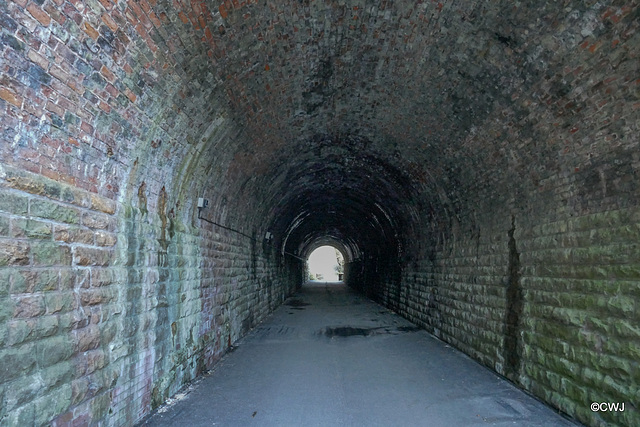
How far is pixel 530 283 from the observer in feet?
19.4

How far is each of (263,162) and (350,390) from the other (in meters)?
4.85

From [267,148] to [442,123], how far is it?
3.40 m

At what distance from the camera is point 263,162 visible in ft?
27.8

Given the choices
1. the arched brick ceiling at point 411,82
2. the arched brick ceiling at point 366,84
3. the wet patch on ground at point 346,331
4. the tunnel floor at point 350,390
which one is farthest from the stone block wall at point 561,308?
the wet patch on ground at point 346,331

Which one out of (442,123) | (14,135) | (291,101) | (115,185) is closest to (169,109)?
(115,185)

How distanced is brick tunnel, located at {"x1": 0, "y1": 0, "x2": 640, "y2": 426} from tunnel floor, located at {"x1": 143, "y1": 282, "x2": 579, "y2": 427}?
0.43 m

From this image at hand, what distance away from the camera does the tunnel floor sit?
4.77m

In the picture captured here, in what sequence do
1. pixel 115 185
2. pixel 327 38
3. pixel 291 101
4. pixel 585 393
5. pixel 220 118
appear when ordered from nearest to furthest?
pixel 115 185
pixel 585 393
pixel 327 38
pixel 220 118
pixel 291 101

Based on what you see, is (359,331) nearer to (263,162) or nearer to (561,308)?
(263,162)

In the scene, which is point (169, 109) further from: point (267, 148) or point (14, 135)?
point (267, 148)

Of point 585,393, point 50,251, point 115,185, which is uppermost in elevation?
point 115,185

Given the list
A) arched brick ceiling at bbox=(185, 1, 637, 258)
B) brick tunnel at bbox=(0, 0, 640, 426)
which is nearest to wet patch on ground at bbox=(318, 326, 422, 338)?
brick tunnel at bbox=(0, 0, 640, 426)

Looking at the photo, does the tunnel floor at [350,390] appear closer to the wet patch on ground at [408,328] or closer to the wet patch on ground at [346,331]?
the wet patch on ground at [346,331]

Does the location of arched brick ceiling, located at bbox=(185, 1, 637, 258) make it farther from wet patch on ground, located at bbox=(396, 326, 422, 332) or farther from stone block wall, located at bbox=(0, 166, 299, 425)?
wet patch on ground, located at bbox=(396, 326, 422, 332)
